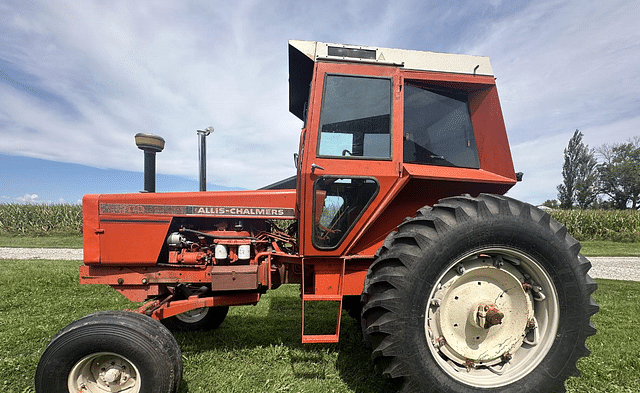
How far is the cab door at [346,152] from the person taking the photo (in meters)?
2.20

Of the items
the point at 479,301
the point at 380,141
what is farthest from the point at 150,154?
the point at 479,301

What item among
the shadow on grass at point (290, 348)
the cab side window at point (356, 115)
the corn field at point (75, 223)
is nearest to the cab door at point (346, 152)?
the cab side window at point (356, 115)

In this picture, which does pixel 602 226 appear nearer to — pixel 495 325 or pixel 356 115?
pixel 495 325

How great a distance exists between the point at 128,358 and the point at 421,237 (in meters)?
1.89

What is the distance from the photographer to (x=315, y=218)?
225 centimetres

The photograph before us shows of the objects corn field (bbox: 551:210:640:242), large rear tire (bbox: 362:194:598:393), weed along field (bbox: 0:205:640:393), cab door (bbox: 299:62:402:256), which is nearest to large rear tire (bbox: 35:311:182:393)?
weed along field (bbox: 0:205:640:393)

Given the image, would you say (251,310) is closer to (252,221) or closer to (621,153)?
(252,221)

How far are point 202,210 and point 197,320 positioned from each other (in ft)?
4.62

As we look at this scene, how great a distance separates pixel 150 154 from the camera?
2703 mm

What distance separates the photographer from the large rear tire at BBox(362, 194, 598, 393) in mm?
1832

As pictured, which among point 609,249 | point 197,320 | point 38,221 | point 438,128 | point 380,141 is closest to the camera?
point 380,141

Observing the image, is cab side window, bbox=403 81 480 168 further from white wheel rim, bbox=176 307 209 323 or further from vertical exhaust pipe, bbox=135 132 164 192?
white wheel rim, bbox=176 307 209 323

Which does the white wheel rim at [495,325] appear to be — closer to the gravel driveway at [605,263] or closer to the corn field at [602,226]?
the gravel driveway at [605,263]

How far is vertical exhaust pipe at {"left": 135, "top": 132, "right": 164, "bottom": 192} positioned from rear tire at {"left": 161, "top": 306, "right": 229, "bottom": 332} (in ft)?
4.59
